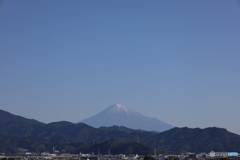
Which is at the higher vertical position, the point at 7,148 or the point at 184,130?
the point at 184,130

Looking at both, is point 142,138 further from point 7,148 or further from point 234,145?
point 7,148

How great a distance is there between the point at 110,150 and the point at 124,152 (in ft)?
25.0

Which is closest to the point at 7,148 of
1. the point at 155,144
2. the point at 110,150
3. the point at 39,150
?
the point at 39,150

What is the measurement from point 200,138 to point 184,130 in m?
19.9

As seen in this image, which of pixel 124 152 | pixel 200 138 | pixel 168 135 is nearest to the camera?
pixel 124 152

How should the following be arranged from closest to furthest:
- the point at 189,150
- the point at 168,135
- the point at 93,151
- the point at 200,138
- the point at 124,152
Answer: the point at 124,152 → the point at 93,151 → the point at 189,150 → the point at 200,138 → the point at 168,135

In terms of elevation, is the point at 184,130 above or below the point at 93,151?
above

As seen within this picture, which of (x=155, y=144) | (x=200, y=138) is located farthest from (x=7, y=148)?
(x=200, y=138)

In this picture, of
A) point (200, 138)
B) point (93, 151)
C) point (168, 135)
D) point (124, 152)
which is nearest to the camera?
point (124, 152)

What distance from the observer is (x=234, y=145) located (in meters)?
156

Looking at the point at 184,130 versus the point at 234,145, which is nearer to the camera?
the point at 234,145

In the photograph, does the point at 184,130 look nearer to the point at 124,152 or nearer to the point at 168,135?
the point at 168,135

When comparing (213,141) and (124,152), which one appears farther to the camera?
(213,141)

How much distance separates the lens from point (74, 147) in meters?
164
